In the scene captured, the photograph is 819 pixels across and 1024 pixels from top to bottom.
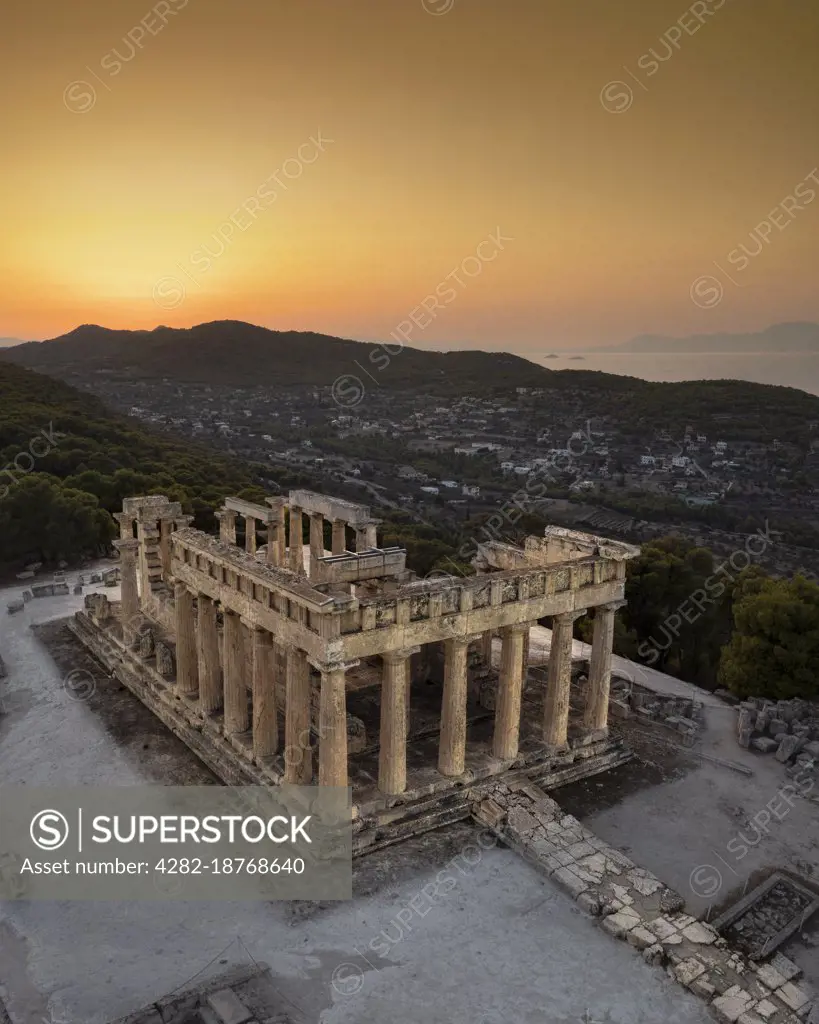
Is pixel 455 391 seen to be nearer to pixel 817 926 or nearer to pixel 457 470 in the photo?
pixel 457 470

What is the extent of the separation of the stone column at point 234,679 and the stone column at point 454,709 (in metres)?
5.37

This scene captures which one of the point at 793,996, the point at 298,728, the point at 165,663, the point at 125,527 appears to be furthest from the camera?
the point at 125,527

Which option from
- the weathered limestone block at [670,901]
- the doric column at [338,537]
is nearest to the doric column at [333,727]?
the weathered limestone block at [670,901]

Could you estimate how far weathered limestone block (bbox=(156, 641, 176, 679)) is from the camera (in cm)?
2281

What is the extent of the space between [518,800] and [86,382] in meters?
118

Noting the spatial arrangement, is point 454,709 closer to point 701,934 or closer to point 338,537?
point 701,934

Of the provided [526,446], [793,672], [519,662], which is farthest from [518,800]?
[526,446]

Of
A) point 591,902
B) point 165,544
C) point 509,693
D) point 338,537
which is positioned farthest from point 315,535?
point 591,902

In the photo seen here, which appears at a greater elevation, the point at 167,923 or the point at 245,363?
the point at 245,363

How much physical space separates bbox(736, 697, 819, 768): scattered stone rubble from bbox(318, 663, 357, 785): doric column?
1325 cm

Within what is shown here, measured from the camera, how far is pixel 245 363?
142m

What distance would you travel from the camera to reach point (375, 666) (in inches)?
921

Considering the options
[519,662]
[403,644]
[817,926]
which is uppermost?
[403,644]

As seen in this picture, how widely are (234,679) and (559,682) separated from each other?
8.48m
